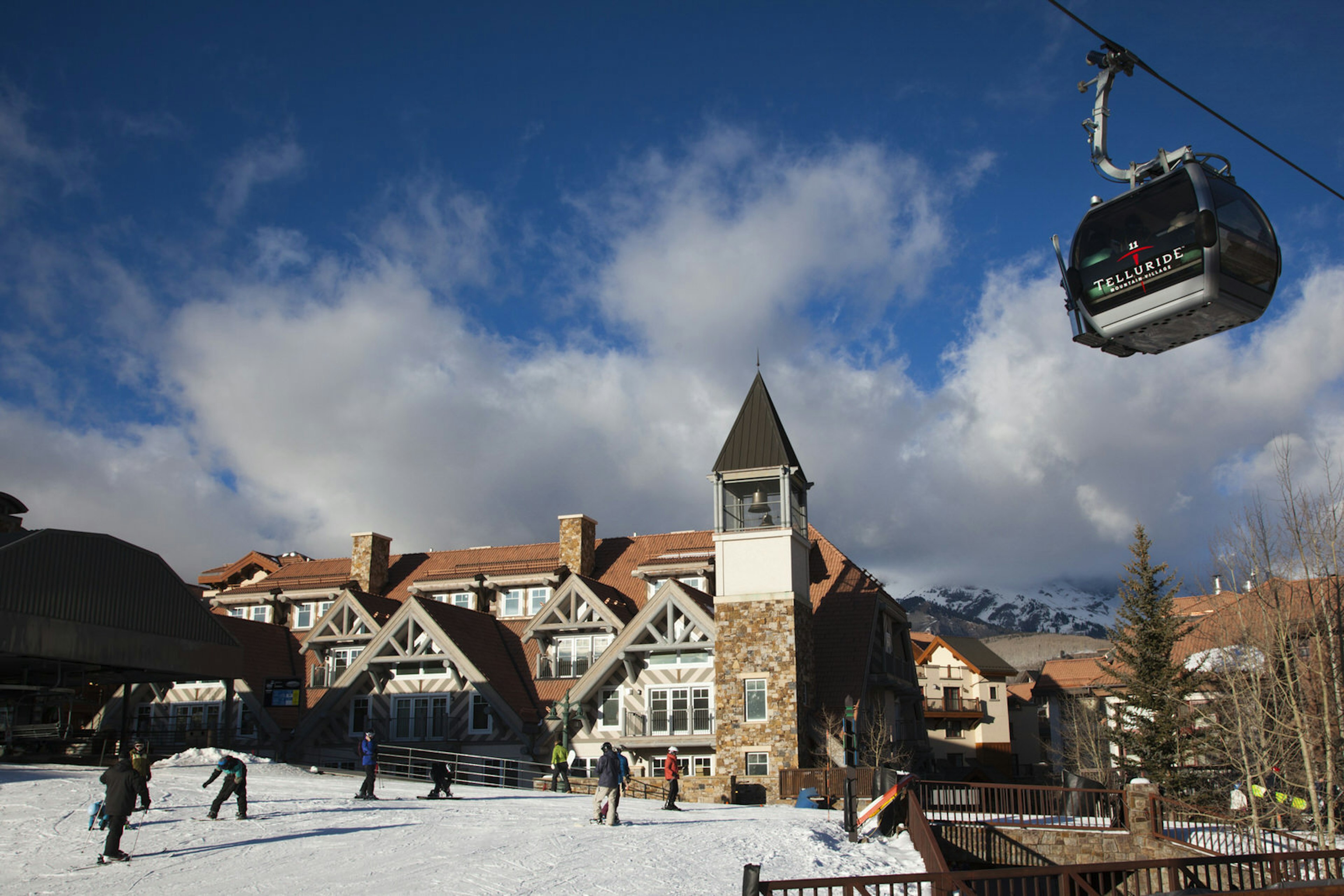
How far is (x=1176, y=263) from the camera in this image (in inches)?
402

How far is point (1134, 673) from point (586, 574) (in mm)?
21170

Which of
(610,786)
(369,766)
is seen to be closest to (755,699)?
(369,766)

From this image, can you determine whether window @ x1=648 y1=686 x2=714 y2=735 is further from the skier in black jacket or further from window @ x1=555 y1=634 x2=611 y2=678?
the skier in black jacket

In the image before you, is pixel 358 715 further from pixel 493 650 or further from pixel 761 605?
pixel 761 605

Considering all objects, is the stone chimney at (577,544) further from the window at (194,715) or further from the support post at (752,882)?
the support post at (752,882)

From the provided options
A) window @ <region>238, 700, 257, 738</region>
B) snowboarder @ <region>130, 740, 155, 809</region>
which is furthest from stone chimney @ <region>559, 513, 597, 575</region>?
snowboarder @ <region>130, 740, 155, 809</region>

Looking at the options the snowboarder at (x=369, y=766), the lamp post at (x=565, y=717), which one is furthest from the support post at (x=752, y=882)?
the lamp post at (x=565, y=717)

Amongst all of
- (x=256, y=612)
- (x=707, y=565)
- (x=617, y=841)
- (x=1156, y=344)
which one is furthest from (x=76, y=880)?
(x=256, y=612)

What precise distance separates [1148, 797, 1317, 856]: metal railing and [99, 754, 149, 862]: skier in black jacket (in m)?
20.3

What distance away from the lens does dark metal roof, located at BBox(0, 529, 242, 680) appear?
2809 centimetres

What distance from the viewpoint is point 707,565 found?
41.0 meters

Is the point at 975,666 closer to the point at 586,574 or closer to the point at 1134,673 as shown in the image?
the point at 1134,673

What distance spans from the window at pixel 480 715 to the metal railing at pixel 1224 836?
71.5 ft

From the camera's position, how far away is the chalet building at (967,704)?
63.0 m
